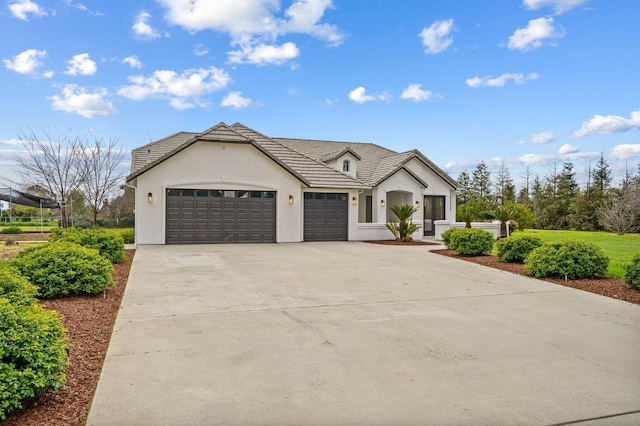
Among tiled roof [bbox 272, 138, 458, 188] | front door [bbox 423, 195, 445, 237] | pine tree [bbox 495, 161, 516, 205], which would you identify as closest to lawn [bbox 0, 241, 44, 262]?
tiled roof [bbox 272, 138, 458, 188]

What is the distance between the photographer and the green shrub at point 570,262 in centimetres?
968

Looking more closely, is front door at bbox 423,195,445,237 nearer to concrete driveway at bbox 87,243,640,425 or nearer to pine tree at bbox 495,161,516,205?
concrete driveway at bbox 87,243,640,425

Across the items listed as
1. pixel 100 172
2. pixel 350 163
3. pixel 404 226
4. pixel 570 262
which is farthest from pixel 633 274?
pixel 100 172

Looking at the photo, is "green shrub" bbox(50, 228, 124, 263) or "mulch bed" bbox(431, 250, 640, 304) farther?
Answer: "green shrub" bbox(50, 228, 124, 263)

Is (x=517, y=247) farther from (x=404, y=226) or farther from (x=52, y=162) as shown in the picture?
(x=52, y=162)

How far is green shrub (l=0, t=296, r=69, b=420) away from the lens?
3.04 metres

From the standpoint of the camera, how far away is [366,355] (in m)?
4.57

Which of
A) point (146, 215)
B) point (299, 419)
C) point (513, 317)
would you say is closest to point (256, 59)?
point (146, 215)

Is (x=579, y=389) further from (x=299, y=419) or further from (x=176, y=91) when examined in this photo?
(x=176, y=91)

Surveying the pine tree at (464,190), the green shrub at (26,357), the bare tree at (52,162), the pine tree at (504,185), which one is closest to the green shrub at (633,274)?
the green shrub at (26,357)

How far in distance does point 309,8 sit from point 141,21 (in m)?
6.40

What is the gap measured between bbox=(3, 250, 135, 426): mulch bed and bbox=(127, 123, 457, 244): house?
10316 mm

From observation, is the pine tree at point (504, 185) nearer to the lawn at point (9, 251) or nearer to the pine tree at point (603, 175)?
the pine tree at point (603, 175)

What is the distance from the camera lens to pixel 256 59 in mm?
20141
